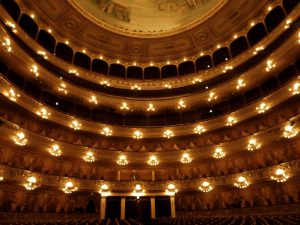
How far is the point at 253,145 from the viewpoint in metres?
15.8

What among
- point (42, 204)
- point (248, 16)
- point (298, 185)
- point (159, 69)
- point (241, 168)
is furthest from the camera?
point (159, 69)

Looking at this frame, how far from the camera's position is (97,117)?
70.7 feet

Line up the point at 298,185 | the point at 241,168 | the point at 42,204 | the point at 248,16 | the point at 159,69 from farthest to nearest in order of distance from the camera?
the point at 159,69
the point at 248,16
the point at 241,168
the point at 42,204
the point at 298,185

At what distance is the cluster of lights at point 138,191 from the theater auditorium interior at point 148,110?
80 millimetres

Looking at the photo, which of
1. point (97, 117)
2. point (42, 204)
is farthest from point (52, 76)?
point (42, 204)

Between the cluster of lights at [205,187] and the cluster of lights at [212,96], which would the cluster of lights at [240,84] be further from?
the cluster of lights at [205,187]

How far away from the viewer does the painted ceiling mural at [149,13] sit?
22.0m

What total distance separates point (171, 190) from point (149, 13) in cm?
1691

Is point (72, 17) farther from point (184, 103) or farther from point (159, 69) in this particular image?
point (184, 103)

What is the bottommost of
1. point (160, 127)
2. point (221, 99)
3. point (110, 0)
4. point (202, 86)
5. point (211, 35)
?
point (160, 127)

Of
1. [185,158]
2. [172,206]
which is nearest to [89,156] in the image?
[185,158]

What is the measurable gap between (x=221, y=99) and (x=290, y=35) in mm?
7412

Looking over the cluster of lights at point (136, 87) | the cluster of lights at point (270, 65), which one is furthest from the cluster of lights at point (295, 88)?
the cluster of lights at point (136, 87)

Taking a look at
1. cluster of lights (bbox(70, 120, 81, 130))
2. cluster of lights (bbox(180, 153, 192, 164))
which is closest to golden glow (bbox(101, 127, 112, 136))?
cluster of lights (bbox(70, 120, 81, 130))
